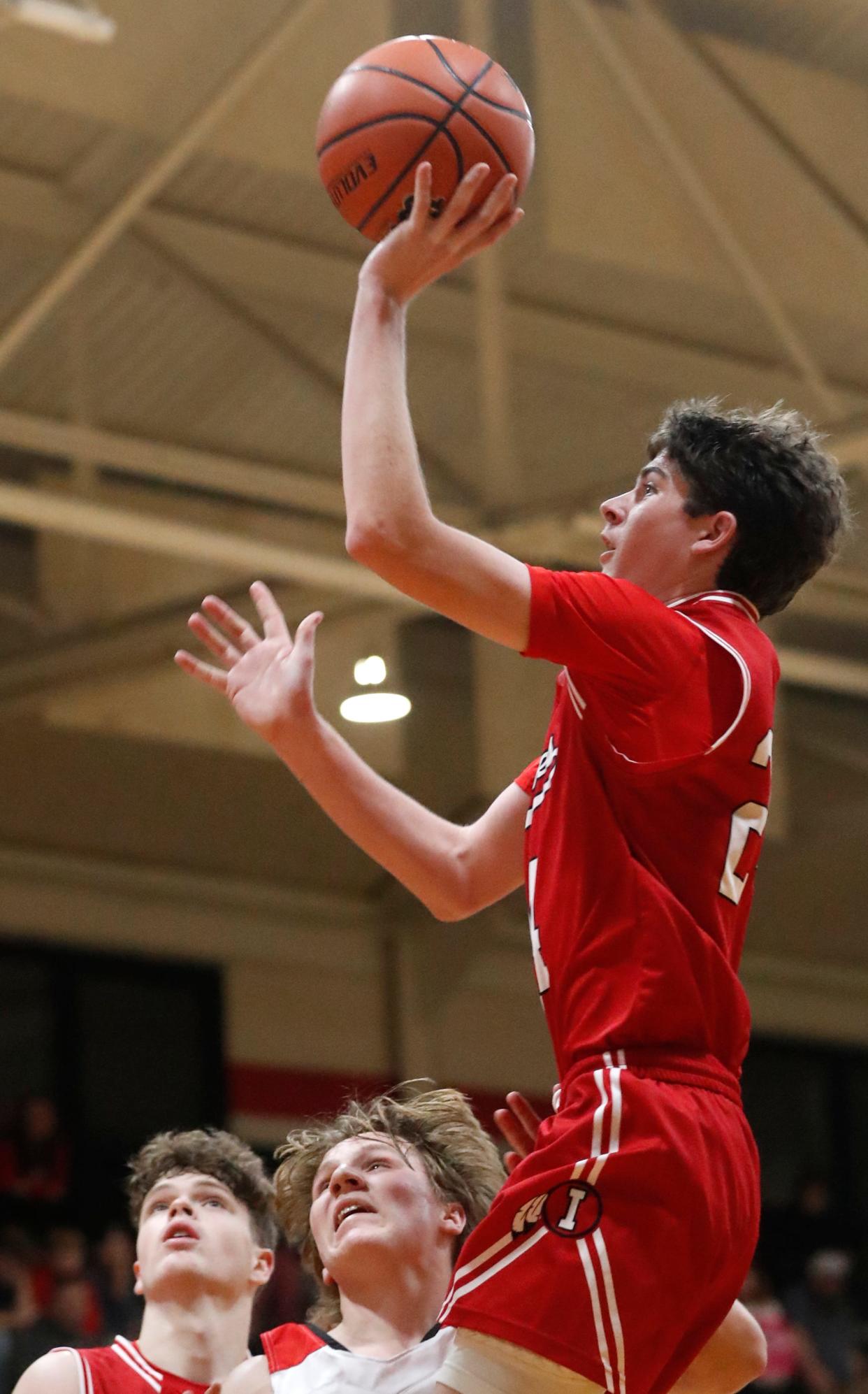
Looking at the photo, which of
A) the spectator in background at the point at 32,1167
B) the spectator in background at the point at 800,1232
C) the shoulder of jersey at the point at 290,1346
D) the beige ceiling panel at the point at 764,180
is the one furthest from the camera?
the spectator in background at the point at 800,1232

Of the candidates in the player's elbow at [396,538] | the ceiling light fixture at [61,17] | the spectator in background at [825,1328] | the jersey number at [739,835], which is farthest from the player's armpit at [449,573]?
the spectator in background at [825,1328]

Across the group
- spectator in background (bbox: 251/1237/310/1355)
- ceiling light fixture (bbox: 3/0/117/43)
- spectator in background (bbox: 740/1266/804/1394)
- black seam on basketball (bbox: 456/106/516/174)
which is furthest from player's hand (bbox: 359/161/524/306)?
spectator in background (bbox: 740/1266/804/1394)

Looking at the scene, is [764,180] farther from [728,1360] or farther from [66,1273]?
[728,1360]

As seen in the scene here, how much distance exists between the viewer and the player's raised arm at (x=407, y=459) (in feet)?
10.1

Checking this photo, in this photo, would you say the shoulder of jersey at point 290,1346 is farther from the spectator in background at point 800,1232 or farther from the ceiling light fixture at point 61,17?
the spectator in background at point 800,1232

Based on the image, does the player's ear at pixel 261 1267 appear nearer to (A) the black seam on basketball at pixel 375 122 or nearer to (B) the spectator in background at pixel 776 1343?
(A) the black seam on basketball at pixel 375 122

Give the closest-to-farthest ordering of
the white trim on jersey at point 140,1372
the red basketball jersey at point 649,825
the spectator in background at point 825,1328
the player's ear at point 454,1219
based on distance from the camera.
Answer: the red basketball jersey at point 649,825, the player's ear at point 454,1219, the white trim on jersey at point 140,1372, the spectator in background at point 825,1328

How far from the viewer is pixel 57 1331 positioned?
38.9ft

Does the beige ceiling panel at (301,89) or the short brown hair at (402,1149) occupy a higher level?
the beige ceiling panel at (301,89)

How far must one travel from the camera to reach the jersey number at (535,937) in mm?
3264

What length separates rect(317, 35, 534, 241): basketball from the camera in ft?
11.9

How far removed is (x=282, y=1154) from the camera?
14.3 feet

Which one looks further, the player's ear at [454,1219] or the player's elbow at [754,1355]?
the player's ear at [454,1219]

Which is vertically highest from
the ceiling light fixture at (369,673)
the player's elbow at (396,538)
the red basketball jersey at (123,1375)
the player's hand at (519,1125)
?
the ceiling light fixture at (369,673)
